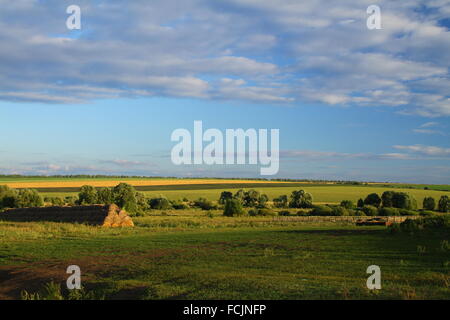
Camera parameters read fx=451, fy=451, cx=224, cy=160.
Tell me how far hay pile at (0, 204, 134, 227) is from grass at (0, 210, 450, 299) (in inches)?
445

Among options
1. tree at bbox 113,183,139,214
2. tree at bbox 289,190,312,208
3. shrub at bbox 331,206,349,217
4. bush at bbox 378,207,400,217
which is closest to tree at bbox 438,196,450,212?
bush at bbox 378,207,400,217

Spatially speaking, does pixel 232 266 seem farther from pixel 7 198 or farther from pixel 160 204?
pixel 7 198

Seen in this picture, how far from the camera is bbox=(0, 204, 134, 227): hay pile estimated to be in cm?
4453

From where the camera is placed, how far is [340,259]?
20625mm

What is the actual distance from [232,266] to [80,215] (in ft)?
105

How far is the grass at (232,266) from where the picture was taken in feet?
43.5

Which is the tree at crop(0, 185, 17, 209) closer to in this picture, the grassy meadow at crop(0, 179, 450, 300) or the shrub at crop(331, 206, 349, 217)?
the grassy meadow at crop(0, 179, 450, 300)

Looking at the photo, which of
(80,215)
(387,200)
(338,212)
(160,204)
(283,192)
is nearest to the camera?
(80,215)

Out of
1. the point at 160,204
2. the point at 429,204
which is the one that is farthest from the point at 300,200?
the point at 160,204

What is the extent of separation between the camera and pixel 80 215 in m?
47.0

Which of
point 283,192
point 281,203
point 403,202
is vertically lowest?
point 281,203
